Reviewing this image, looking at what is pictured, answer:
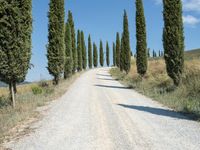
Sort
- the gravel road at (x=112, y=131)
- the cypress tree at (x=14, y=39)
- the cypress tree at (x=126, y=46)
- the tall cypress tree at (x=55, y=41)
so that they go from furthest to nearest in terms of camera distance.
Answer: the cypress tree at (x=126, y=46), the tall cypress tree at (x=55, y=41), the cypress tree at (x=14, y=39), the gravel road at (x=112, y=131)

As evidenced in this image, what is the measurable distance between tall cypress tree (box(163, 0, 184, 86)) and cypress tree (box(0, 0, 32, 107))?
39.8 ft

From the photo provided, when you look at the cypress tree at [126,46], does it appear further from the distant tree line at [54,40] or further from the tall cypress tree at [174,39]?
the tall cypress tree at [174,39]

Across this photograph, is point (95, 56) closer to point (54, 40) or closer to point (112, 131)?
point (54, 40)

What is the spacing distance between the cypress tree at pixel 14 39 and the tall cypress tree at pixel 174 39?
39.8ft

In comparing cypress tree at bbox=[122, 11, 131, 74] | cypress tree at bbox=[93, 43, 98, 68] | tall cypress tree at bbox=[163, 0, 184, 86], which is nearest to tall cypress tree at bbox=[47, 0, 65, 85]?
tall cypress tree at bbox=[163, 0, 184, 86]

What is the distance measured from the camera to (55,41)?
106 feet

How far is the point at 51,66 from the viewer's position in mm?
32344

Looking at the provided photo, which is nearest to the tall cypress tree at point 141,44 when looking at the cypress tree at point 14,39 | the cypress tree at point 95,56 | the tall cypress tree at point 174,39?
the tall cypress tree at point 174,39

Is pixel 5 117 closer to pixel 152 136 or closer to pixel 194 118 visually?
pixel 152 136

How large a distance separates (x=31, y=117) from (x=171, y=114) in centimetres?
561

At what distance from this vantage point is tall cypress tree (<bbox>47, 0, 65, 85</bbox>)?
1271 inches

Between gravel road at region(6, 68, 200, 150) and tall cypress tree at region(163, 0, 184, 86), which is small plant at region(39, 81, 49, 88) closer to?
tall cypress tree at region(163, 0, 184, 86)

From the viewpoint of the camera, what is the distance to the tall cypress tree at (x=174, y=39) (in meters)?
25.4

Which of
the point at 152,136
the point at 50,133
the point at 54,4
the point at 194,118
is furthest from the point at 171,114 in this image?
the point at 54,4
